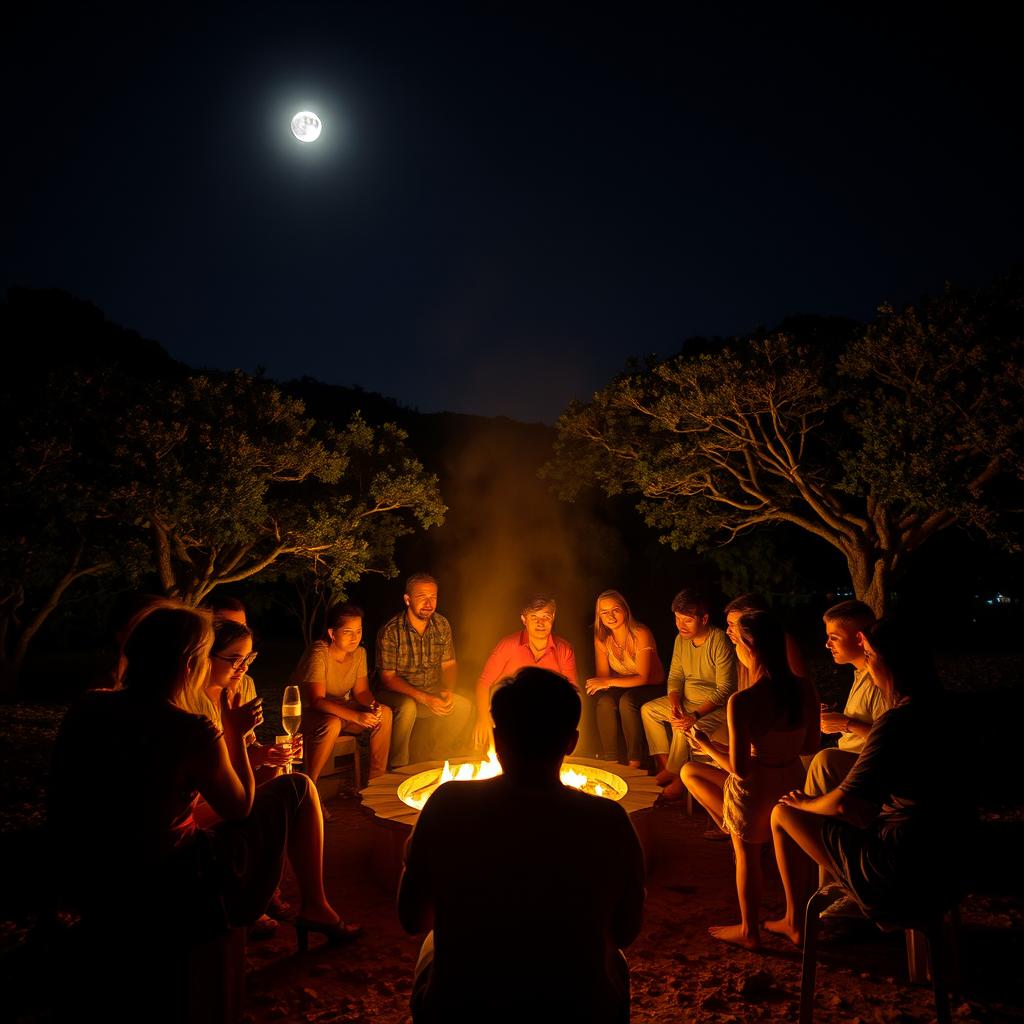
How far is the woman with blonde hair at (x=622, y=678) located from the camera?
5.98 meters

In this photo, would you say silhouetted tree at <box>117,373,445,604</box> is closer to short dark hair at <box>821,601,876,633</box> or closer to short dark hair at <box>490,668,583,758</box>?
short dark hair at <box>821,601,876,633</box>

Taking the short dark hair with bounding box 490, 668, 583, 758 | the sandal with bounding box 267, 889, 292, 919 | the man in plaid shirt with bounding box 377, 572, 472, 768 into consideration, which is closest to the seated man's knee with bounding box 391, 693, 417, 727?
the man in plaid shirt with bounding box 377, 572, 472, 768

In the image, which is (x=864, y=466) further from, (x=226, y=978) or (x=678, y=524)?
(x=226, y=978)

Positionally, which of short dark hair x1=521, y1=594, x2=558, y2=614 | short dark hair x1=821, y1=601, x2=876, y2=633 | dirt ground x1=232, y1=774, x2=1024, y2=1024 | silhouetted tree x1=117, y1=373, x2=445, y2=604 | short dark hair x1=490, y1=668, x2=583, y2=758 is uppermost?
silhouetted tree x1=117, y1=373, x2=445, y2=604

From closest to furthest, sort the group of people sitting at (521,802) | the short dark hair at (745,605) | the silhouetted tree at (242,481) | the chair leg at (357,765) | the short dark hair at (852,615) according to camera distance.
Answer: the group of people sitting at (521,802) < the short dark hair at (852,615) < the short dark hair at (745,605) < the chair leg at (357,765) < the silhouetted tree at (242,481)

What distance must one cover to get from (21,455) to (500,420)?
3278 cm

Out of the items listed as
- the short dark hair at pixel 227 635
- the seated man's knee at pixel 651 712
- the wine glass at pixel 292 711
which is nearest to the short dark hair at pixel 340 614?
the wine glass at pixel 292 711

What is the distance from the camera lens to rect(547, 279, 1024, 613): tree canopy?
8773mm

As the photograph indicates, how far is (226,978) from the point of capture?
2.37 metres

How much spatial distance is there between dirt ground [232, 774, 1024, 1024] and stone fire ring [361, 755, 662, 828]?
144mm

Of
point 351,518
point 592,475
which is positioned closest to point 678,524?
point 592,475

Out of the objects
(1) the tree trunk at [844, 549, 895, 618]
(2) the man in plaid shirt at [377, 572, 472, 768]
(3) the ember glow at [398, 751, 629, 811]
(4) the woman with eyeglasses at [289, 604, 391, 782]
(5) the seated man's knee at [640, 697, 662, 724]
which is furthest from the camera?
(1) the tree trunk at [844, 549, 895, 618]

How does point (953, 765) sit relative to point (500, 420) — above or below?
below

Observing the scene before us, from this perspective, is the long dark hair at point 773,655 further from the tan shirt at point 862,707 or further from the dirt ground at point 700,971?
the dirt ground at point 700,971
